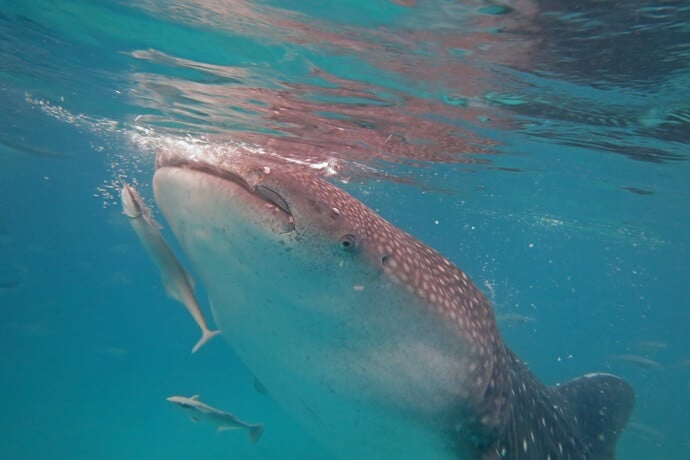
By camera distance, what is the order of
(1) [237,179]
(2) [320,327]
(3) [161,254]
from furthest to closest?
1. (3) [161,254]
2. (2) [320,327]
3. (1) [237,179]

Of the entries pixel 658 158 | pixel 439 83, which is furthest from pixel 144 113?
pixel 658 158

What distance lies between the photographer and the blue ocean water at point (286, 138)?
712cm

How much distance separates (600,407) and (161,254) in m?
4.77

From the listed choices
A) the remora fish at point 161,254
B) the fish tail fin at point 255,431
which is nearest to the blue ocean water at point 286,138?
the fish tail fin at point 255,431

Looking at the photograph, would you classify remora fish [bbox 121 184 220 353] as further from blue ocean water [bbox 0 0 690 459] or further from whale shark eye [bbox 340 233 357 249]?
blue ocean water [bbox 0 0 690 459]

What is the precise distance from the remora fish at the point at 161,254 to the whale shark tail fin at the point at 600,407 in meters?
3.88

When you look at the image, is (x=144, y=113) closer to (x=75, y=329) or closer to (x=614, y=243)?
(x=75, y=329)

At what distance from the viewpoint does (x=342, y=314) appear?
7.07 ft

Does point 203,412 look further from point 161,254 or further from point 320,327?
point 320,327

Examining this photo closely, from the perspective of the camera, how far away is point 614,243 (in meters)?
34.7

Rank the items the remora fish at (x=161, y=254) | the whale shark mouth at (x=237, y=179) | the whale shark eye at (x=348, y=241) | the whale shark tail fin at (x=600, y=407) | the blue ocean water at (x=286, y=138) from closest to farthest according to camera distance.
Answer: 1. the whale shark mouth at (x=237, y=179)
2. the whale shark eye at (x=348, y=241)
3. the remora fish at (x=161, y=254)
4. the whale shark tail fin at (x=600, y=407)
5. the blue ocean water at (x=286, y=138)

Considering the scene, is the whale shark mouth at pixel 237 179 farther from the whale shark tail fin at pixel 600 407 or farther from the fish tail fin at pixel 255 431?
the fish tail fin at pixel 255 431

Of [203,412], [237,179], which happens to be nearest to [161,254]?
[237,179]

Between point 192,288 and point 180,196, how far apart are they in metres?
Result: 1.36
